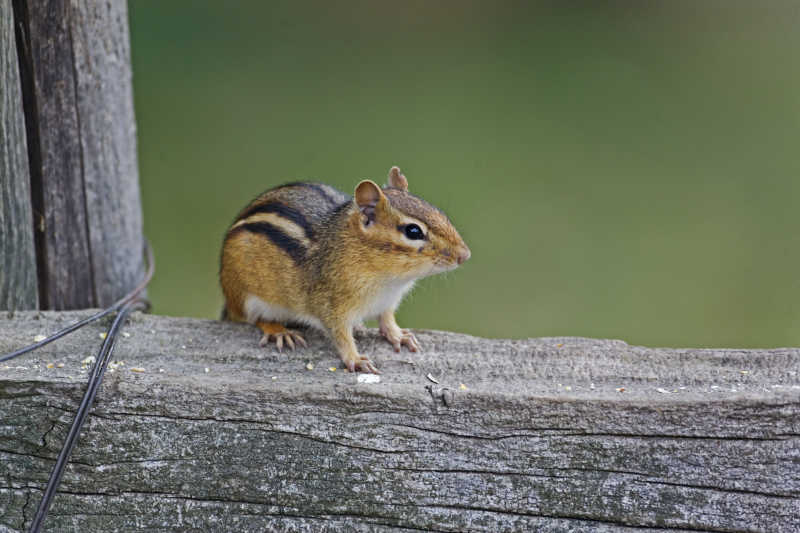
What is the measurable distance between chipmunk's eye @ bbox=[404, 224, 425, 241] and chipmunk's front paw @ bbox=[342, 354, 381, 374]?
469 mm

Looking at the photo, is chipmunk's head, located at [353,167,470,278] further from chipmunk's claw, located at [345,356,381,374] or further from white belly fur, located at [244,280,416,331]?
chipmunk's claw, located at [345,356,381,374]

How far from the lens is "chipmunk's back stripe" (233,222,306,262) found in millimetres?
2801

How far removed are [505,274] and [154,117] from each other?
3097mm

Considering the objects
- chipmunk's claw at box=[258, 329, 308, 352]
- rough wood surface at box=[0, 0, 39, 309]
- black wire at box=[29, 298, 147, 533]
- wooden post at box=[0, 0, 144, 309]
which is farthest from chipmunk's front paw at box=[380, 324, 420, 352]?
rough wood surface at box=[0, 0, 39, 309]

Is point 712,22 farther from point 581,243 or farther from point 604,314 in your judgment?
point 604,314

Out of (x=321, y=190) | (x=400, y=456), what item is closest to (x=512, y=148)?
(x=321, y=190)

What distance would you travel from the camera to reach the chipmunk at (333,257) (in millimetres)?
2584

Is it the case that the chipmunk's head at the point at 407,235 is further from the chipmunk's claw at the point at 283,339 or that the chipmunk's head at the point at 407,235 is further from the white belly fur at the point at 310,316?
the chipmunk's claw at the point at 283,339

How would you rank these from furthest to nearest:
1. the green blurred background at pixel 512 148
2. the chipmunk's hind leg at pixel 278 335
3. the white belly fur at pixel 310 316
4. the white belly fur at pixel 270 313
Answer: the green blurred background at pixel 512 148
the white belly fur at pixel 270 313
the white belly fur at pixel 310 316
the chipmunk's hind leg at pixel 278 335

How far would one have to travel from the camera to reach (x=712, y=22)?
24.9ft

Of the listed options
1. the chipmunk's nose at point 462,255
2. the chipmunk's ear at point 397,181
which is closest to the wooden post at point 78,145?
the chipmunk's ear at point 397,181

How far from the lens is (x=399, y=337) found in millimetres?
2479

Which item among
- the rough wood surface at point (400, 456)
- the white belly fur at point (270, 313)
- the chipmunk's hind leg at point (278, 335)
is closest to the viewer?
the rough wood surface at point (400, 456)

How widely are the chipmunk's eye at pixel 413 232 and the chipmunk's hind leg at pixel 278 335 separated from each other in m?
0.46
